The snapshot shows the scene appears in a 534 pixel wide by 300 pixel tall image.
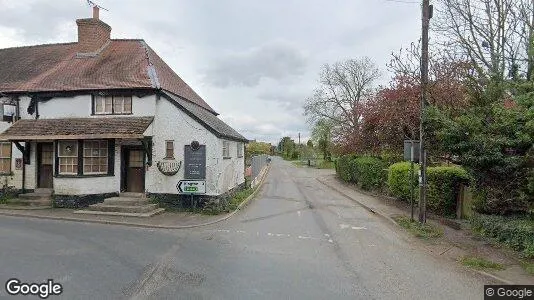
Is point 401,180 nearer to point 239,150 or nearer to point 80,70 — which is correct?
point 239,150

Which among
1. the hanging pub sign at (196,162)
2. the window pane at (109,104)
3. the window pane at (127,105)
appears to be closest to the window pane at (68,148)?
the window pane at (109,104)

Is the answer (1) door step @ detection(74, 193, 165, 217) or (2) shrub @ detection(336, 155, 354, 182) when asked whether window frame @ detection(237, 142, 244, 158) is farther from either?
(2) shrub @ detection(336, 155, 354, 182)

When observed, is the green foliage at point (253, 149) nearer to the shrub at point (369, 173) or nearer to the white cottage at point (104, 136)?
the shrub at point (369, 173)

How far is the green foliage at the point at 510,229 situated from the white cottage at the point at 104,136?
931 cm

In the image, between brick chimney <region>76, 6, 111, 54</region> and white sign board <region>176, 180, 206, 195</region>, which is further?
brick chimney <region>76, 6, 111, 54</region>

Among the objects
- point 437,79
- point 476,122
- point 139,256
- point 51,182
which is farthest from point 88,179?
point 437,79

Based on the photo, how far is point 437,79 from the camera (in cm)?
1878

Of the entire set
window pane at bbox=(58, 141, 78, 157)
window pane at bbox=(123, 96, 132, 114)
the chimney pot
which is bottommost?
window pane at bbox=(58, 141, 78, 157)

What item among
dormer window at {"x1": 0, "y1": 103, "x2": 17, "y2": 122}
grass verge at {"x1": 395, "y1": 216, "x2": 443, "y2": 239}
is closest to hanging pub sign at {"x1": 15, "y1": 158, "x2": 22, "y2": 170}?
dormer window at {"x1": 0, "y1": 103, "x2": 17, "y2": 122}

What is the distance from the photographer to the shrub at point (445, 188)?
13.0 metres

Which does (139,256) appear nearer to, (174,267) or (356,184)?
(174,267)

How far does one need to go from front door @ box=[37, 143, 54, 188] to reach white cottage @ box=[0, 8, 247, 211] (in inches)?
1.7

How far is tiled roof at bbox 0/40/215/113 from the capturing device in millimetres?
15977

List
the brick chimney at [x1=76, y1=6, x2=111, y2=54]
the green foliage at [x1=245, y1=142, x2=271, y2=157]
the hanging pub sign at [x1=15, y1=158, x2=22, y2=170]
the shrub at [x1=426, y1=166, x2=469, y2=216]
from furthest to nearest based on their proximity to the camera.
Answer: the green foliage at [x1=245, y1=142, x2=271, y2=157], the brick chimney at [x1=76, y1=6, x2=111, y2=54], the hanging pub sign at [x1=15, y1=158, x2=22, y2=170], the shrub at [x1=426, y1=166, x2=469, y2=216]
